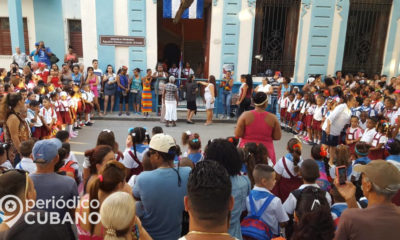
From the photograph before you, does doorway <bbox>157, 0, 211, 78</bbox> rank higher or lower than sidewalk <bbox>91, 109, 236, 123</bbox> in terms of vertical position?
higher

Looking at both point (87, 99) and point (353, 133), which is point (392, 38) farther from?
point (87, 99)

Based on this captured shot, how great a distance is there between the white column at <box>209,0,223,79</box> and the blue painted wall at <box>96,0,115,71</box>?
3.59m

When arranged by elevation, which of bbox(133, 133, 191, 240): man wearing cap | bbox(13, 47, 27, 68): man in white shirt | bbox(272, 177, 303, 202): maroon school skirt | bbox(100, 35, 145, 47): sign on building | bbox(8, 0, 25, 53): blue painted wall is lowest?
bbox(272, 177, 303, 202): maroon school skirt

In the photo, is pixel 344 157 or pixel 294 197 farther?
pixel 344 157

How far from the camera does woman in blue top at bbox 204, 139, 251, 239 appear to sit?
2375mm

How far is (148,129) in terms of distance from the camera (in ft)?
30.5

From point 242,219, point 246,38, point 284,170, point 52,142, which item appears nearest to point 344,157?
point 284,170

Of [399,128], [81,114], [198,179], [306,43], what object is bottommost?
[81,114]

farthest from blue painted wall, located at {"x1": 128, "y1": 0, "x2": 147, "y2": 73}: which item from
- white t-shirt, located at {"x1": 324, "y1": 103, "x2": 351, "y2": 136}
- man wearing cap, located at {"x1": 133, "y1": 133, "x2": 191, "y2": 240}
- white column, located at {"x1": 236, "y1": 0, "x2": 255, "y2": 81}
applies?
man wearing cap, located at {"x1": 133, "y1": 133, "x2": 191, "y2": 240}

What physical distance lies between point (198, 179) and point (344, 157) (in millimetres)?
2658

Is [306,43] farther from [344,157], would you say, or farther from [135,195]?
[135,195]

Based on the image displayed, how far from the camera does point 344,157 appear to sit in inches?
142

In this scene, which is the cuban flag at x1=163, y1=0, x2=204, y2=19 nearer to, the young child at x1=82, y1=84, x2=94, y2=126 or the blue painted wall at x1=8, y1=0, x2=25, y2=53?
the young child at x1=82, y1=84, x2=94, y2=126

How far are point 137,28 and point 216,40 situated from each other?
9.50ft
